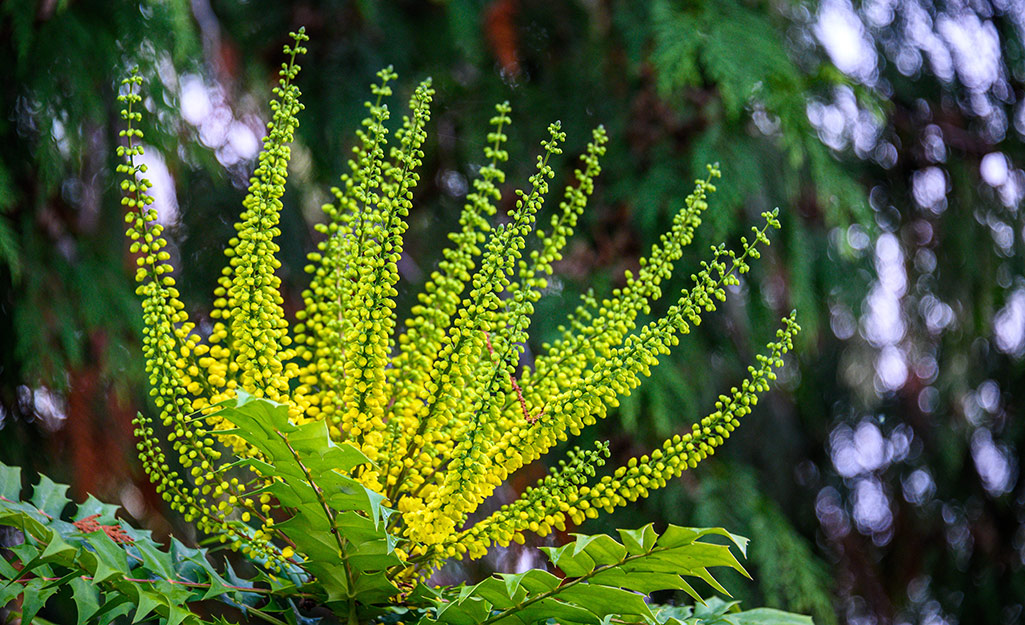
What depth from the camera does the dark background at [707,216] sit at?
2.16m

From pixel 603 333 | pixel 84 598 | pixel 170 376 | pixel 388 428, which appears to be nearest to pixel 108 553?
pixel 84 598

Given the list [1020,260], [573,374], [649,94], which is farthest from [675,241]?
[1020,260]

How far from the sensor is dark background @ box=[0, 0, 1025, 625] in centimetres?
216

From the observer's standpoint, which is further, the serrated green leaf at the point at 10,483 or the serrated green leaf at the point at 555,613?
the serrated green leaf at the point at 10,483

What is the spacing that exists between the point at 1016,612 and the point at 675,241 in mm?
3105

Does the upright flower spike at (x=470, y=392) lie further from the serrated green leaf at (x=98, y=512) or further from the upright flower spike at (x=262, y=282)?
the serrated green leaf at (x=98, y=512)

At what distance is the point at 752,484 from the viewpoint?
8.56 ft

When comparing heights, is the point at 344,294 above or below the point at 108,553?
above

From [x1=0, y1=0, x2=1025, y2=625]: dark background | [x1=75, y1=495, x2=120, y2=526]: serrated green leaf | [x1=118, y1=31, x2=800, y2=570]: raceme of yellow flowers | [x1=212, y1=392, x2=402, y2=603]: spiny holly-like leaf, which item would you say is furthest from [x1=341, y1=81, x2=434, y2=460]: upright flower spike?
[x1=0, y1=0, x2=1025, y2=625]: dark background

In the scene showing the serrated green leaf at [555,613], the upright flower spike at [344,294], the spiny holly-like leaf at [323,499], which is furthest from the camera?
the upright flower spike at [344,294]

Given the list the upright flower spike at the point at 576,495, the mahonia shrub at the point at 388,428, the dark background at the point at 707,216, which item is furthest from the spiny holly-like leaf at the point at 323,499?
the dark background at the point at 707,216

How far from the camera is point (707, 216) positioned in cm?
233

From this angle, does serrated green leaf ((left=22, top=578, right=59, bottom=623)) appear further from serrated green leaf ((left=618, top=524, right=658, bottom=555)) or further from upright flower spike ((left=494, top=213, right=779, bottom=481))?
serrated green leaf ((left=618, top=524, right=658, bottom=555))

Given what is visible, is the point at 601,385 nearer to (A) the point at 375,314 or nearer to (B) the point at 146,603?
(A) the point at 375,314
